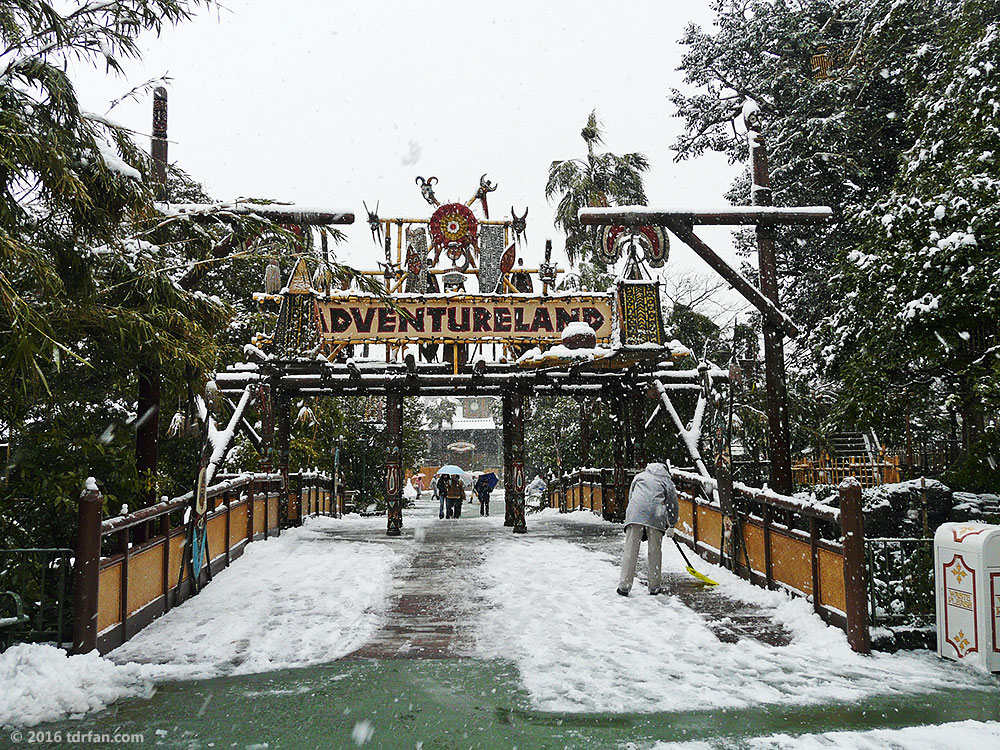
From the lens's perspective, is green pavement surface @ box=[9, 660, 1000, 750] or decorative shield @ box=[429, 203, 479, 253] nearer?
green pavement surface @ box=[9, 660, 1000, 750]

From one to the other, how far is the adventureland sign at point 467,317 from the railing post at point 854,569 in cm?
869

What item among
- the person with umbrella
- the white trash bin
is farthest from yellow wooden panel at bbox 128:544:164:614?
the person with umbrella

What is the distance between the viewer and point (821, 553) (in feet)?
23.1

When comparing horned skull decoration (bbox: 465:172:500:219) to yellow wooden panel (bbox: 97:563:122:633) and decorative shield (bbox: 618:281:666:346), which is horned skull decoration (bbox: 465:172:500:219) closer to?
decorative shield (bbox: 618:281:666:346)

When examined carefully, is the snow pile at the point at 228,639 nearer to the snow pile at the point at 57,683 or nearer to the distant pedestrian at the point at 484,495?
the snow pile at the point at 57,683

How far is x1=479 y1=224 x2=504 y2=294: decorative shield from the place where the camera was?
16.3 meters

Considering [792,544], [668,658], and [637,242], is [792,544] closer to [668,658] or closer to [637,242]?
[668,658]

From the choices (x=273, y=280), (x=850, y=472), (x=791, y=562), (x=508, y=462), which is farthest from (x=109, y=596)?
(x=850, y=472)

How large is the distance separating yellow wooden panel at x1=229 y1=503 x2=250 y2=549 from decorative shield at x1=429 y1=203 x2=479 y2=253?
7052mm

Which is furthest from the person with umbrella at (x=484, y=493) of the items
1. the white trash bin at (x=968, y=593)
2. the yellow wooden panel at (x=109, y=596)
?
A: the white trash bin at (x=968, y=593)

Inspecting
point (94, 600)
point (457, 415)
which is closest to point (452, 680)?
point (94, 600)

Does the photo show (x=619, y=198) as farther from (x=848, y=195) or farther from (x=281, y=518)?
(x=281, y=518)

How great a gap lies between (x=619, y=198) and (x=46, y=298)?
77.2 ft

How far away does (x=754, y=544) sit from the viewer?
9.09 metres
